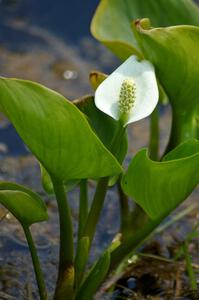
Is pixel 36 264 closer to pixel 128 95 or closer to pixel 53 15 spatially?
pixel 128 95

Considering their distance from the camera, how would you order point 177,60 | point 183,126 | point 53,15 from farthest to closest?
1. point 53,15
2. point 183,126
3. point 177,60

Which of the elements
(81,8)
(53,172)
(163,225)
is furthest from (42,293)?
(81,8)

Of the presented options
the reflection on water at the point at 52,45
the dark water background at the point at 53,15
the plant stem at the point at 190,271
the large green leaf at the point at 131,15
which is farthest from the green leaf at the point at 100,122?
the dark water background at the point at 53,15

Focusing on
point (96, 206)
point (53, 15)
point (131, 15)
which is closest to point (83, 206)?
point (96, 206)

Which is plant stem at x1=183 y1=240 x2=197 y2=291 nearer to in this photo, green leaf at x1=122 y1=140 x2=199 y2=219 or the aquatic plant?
the aquatic plant

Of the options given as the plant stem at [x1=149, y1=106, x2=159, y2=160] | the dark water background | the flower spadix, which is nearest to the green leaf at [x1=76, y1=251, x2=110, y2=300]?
the flower spadix

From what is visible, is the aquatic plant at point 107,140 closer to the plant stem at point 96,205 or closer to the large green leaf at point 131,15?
the plant stem at point 96,205
